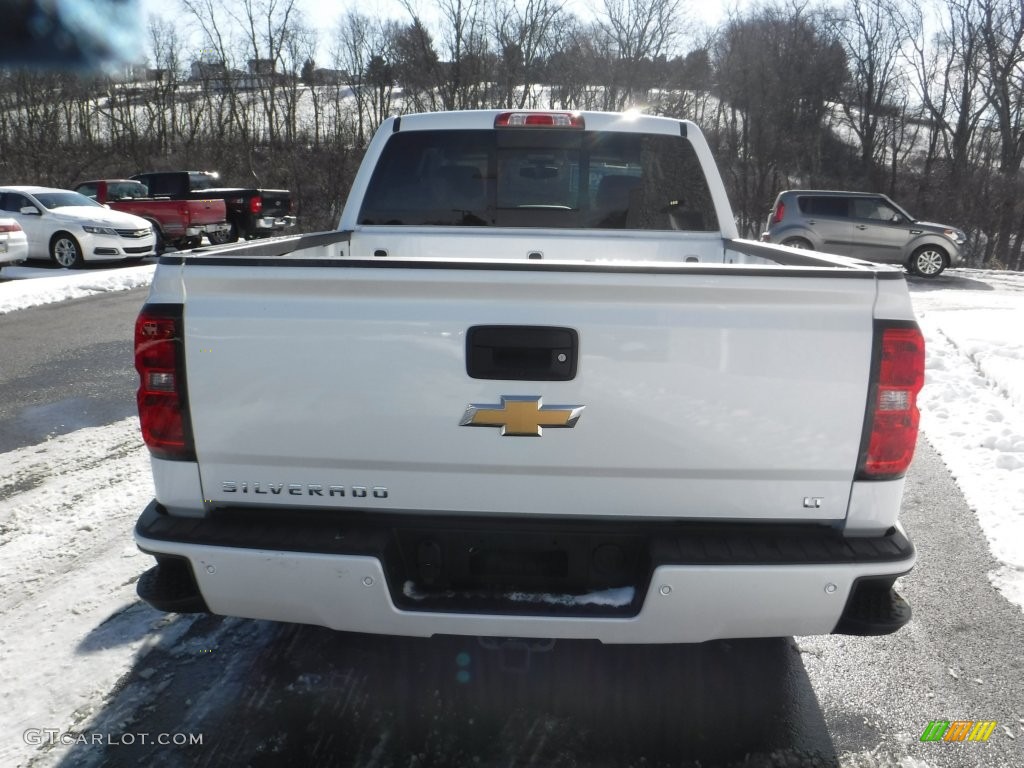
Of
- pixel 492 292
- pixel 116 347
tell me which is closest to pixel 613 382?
pixel 492 292

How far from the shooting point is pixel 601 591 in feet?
7.46

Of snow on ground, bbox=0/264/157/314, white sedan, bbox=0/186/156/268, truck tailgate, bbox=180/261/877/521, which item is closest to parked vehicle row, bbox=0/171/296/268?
white sedan, bbox=0/186/156/268

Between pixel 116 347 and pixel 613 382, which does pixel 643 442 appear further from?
pixel 116 347

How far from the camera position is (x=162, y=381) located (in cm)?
219

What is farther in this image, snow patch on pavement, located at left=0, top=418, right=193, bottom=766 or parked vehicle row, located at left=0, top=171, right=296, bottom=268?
parked vehicle row, located at left=0, top=171, right=296, bottom=268

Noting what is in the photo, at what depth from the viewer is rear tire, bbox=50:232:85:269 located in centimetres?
1564

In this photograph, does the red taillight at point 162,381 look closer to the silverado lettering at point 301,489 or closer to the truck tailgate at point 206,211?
the silverado lettering at point 301,489

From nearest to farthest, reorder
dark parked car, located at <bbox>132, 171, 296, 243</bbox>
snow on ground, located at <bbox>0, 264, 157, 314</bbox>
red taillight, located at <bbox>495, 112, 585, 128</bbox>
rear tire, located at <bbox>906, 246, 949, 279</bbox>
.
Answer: red taillight, located at <bbox>495, 112, 585, 128</bbox> → snow on ground, located at <bbox>0, 264, 157, 314</bbox> → rear tire, located at <bbox>906, 246, 949, 279</bbox> → dark parked car, located at <bbox>132, 171, 296, 243</bbox>

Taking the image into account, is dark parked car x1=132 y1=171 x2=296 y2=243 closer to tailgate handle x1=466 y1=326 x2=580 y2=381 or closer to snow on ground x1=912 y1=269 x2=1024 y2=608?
snow on ground x1=912 y1=269 x2=1024 y2=608

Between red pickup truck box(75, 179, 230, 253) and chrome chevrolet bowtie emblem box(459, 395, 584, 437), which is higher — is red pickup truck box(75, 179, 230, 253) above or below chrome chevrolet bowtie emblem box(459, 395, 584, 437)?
below

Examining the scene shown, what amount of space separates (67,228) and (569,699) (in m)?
16.7

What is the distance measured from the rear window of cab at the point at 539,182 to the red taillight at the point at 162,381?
2.30 meters

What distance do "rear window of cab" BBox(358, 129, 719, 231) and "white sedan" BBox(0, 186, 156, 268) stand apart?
557 inches

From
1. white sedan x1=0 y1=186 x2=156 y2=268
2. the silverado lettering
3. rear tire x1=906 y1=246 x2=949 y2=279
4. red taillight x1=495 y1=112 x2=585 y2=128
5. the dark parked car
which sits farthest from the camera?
the dark parked car
